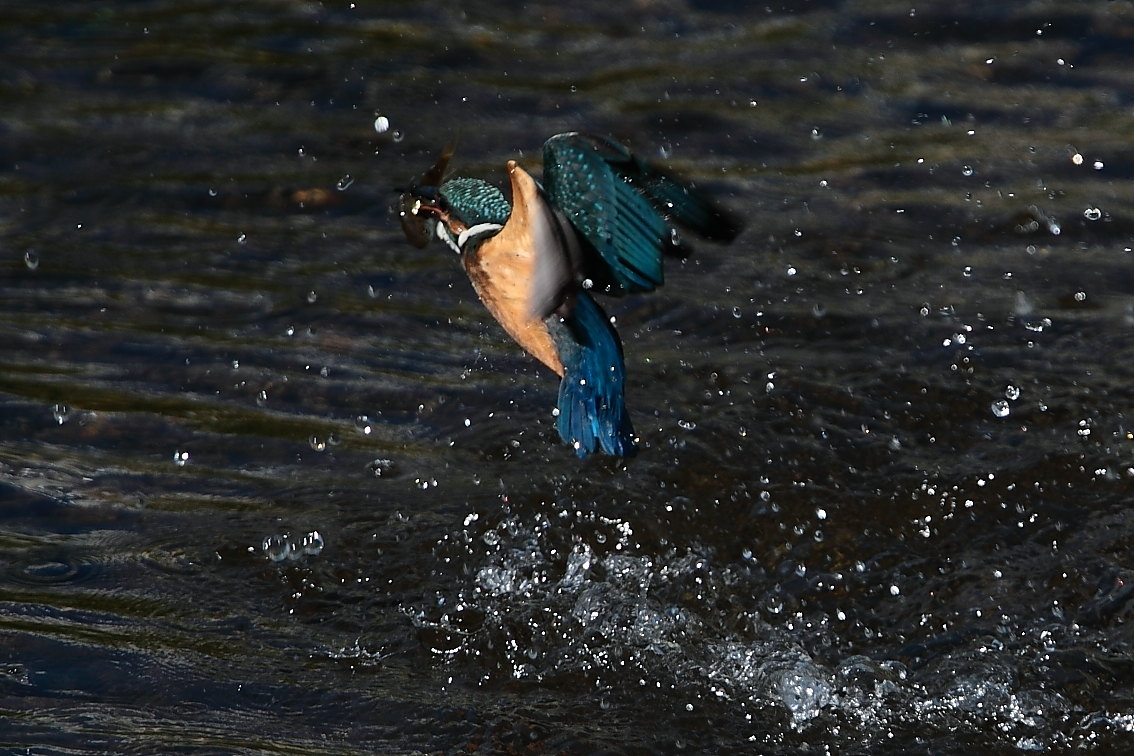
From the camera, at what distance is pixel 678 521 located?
4.18 m

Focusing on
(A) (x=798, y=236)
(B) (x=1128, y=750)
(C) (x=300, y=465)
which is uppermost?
(A) (x=798, y=236)

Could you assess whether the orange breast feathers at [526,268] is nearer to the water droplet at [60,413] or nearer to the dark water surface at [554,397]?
the dark water surface at [554,397]

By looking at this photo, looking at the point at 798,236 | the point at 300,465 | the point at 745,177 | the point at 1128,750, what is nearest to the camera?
the point at 1128,750

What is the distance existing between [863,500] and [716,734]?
1.00 meters

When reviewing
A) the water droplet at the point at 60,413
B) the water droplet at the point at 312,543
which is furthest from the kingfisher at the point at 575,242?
the water droplet at the point at 60,413

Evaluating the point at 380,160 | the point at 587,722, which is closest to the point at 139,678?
the point at 587,722

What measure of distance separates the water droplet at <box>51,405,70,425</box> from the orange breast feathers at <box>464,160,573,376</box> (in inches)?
65.6

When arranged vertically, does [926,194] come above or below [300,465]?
above

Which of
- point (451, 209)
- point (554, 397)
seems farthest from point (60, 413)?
point (451, 209)

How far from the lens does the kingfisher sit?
3.47 meters

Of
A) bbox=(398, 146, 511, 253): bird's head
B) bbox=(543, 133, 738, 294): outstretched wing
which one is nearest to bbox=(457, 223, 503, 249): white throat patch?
bbox=(398, 146, 511, 253): bird's head

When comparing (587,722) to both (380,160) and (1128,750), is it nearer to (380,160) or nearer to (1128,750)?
(1128,750)

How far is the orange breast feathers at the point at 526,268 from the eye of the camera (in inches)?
133

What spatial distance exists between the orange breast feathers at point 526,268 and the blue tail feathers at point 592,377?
59 mm
